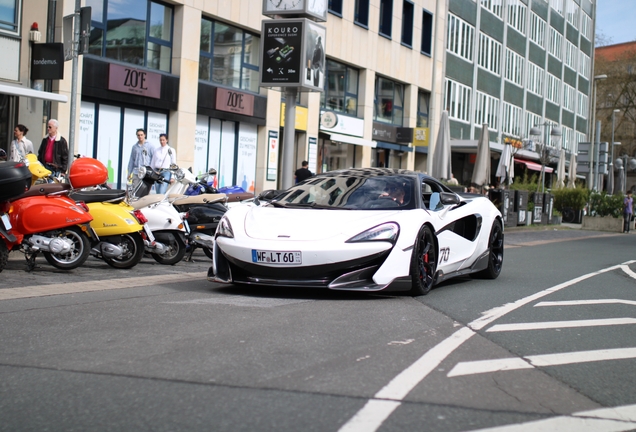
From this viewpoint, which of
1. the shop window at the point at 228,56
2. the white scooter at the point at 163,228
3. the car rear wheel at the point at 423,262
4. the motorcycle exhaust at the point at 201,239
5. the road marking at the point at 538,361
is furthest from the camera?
the shop window at the point at 228,56

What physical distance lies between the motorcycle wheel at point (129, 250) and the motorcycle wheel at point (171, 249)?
95cm

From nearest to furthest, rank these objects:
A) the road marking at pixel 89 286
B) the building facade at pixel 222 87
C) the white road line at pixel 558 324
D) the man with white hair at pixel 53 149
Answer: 1. the white road line at pixel 558 324
2. the road marking at pixel 89 286
3. the man with white hair at pixel 53 149
4. the building facade at pixel 222 87

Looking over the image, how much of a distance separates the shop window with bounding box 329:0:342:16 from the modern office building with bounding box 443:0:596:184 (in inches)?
487

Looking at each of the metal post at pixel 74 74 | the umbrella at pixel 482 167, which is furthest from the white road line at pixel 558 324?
the umbrella at pixel 482 167

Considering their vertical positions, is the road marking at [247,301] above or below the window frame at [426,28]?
below

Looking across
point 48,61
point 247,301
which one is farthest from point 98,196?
point 48,61

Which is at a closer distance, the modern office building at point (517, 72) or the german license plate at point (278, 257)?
the german license plate at point (278, 257)

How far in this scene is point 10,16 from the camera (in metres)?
19.0

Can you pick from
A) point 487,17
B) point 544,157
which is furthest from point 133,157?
point 487,17

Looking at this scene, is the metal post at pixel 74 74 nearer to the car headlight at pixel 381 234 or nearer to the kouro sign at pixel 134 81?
the kouro sign at pixel 134 81

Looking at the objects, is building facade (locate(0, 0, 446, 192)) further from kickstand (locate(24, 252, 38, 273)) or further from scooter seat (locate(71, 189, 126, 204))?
kickstand (locate(24, 252, 38, 273))

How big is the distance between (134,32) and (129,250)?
1361 centimetres

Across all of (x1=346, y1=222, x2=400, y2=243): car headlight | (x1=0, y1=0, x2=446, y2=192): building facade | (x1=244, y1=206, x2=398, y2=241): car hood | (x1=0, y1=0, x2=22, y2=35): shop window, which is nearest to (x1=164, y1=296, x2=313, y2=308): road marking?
(x1=244, y1=206, x2=398, y2=241): car hood

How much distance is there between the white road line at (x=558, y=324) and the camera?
6.72 m
